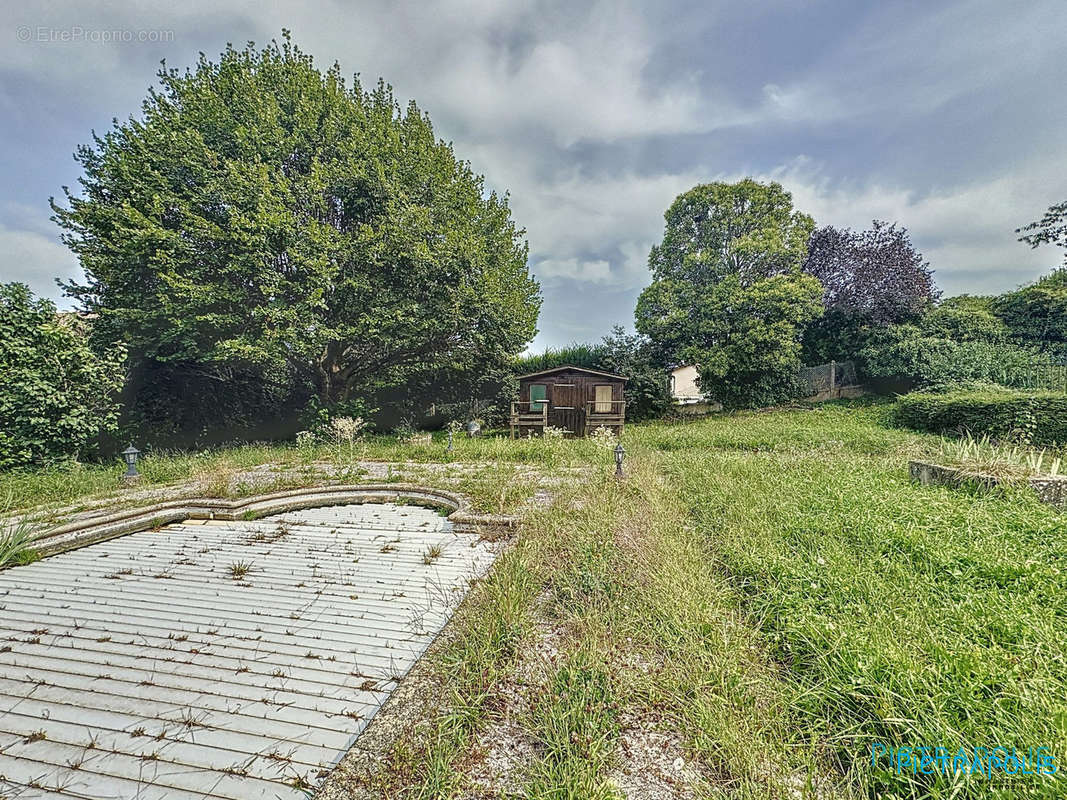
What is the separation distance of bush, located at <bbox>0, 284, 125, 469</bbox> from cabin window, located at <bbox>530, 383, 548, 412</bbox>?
34.4 feet

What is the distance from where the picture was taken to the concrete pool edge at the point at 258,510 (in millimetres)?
4406

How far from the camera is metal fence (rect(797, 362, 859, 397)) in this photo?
1598 cm

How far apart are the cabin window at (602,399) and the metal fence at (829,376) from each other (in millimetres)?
8742

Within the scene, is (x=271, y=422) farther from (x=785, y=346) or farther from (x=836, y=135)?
(x=785, y=346)

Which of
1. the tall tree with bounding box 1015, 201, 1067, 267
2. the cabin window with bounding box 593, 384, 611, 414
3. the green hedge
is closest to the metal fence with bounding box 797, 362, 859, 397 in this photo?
the green hedge

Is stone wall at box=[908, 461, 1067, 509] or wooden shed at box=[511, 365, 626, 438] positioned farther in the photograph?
wooden shed at box=[511, 365, 626, 438]

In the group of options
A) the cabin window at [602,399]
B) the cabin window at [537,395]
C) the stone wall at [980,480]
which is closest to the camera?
the stone wall at [980,480]

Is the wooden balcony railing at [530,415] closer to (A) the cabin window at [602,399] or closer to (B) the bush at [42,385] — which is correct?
(A) the cabin window at [602,399]

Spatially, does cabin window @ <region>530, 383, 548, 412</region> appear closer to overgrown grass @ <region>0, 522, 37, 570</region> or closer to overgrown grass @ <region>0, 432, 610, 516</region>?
overgrown grass @ <region>0, 432, 610, 516</region>

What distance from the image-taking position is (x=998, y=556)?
287cm

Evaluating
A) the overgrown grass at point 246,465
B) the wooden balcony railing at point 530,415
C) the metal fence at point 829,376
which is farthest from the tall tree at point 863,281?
the overgrown grass at point 246,465

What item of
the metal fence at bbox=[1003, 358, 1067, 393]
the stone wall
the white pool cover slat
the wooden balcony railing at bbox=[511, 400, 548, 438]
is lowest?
the white pool cover slat

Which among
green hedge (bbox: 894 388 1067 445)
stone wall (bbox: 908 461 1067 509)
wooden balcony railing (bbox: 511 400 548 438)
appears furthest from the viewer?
wooden balcony railing (bbox: 511 400 548 438)

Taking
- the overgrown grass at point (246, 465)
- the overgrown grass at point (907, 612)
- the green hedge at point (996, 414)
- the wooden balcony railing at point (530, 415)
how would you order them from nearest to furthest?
the overgrown grass at point (907, 612), the overgrown grass at point (246, 465), the green hedge at point (996, 414), the wooden balcony railing at point (530, 415)
